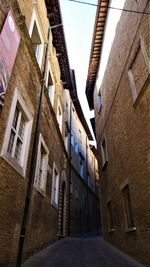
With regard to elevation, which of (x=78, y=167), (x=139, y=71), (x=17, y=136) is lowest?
(x=17, y=136)

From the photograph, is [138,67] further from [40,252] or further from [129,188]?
[40,252]

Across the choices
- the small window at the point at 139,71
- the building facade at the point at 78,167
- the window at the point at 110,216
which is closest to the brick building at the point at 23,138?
the window at the point at 110,216

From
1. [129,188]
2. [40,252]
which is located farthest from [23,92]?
[40,252]

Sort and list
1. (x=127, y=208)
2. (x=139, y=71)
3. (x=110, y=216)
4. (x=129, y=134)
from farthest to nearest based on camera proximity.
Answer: (x=110, y=216) < (x=127, y=208) < (x=129, y=134) < (x=139, y=71)

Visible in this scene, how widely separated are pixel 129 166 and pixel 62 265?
367 cm

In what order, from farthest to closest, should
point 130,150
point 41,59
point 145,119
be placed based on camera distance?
point 41,59, point 130,150, point 145,119

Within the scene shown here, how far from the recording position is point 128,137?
7566mm

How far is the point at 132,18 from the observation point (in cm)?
765

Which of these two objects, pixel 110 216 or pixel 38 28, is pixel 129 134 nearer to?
pixel 110 216

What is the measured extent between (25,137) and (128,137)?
352 cm

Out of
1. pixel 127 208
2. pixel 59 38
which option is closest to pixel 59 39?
pixel 59 38

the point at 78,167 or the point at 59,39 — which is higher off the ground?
the point at 59,39

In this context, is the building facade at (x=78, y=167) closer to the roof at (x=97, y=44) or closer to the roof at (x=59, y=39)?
the roof at (x=59, y=39)

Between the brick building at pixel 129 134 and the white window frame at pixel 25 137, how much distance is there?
337cm
